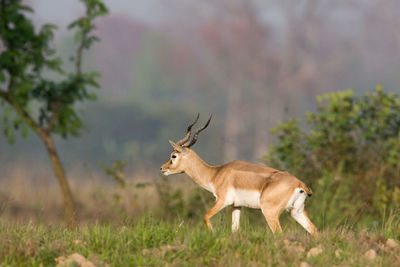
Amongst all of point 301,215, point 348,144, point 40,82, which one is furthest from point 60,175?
point 301,215

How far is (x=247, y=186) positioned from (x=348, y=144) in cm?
614

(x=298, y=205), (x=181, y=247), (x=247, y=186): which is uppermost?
(x=247, y=186)

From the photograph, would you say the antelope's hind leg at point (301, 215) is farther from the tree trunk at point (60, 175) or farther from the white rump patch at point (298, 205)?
the tree trunk at point (60, 175)

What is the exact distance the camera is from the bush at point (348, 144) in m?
13.3

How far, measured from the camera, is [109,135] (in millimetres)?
54188

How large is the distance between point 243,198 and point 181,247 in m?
2.35

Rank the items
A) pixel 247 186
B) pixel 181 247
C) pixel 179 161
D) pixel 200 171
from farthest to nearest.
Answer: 1. pixel 179 161
2. pixel 200 171
3. pixel 247 186
4. pixel 181 247

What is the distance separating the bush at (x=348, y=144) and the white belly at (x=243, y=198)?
517 centimetres

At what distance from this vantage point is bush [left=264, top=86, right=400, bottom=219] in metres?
13.3

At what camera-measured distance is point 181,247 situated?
235 inches

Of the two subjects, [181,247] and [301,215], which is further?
[301,215]

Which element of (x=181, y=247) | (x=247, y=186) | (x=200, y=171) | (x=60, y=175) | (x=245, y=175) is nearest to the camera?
(x=181, y=247)

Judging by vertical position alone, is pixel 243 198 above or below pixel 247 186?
below

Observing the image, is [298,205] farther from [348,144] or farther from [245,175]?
[348,144]
